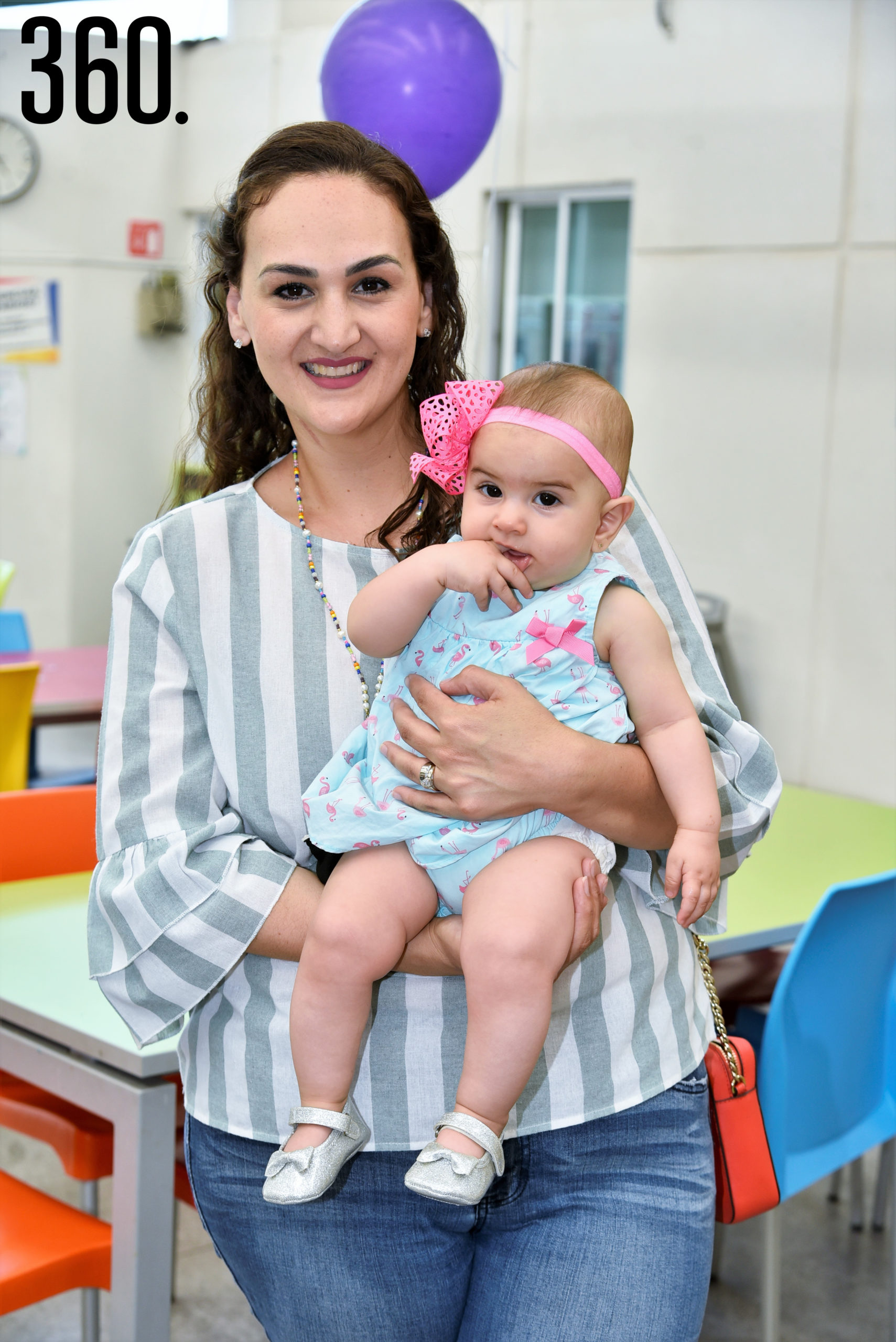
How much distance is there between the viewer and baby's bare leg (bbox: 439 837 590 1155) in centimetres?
125

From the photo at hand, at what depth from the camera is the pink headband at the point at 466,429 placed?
4.35 feet

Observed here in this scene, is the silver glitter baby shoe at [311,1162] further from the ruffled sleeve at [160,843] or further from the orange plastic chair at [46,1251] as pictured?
the orange plastic chair at [46,1251]

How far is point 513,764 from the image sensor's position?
4.24ft

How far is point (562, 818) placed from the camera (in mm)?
1358

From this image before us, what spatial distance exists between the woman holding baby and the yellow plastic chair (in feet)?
8.91

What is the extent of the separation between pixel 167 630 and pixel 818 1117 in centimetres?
152

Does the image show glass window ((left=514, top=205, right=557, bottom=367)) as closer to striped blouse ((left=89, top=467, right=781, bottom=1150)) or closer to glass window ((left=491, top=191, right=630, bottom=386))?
glass window ((left=491, top=191, right=630, bottom=386))

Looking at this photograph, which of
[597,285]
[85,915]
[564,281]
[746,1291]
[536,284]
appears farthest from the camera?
[536,284]

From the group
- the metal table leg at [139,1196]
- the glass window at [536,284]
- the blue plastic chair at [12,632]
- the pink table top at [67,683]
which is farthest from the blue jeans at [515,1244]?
the glass window at [536,284]

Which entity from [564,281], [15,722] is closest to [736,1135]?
[15,722]

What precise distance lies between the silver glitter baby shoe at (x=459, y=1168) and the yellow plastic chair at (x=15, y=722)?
117 inches

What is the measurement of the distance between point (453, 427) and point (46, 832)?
5.48ft

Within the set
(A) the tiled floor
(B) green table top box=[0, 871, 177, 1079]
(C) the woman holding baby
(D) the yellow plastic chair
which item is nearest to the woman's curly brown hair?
(C) the woman holding baby

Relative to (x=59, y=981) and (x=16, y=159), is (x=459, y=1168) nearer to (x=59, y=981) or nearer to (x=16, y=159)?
(x=59, y=981)
